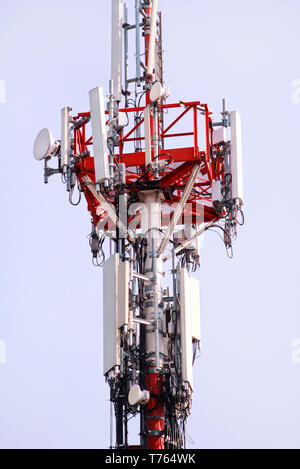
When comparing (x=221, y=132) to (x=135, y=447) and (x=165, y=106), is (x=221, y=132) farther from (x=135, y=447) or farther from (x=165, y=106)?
(x=135, y=447)

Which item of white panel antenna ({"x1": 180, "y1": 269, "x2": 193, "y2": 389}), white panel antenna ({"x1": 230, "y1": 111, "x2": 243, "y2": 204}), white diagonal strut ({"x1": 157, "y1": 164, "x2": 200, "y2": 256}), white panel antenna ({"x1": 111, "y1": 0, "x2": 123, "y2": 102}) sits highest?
white panel antenna ({"x1": 111, "y1": 0, "x2": 123, "y2": 102})

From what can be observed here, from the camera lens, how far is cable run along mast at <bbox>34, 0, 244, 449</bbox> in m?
56.5

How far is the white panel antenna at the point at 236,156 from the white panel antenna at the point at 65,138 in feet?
18.5

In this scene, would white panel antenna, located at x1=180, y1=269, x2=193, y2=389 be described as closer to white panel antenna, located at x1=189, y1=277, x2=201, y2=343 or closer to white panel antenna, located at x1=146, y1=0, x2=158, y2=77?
white panel antenna, located at x1=189, y1=277, x2=201, y2=343

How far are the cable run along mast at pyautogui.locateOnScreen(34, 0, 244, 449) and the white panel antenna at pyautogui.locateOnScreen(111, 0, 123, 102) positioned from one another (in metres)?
0.04

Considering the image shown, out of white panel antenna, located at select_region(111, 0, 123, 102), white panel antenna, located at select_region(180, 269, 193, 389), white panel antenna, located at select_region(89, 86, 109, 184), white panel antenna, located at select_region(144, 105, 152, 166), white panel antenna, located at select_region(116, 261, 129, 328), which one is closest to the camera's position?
white panel antenna, located at select_region(116, 261, 129, 328)

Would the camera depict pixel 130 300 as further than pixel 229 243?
No

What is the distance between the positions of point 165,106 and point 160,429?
36.0ft

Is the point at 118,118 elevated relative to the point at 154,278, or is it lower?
elevated

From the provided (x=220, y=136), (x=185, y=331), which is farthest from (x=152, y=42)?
(x=185, y=331)

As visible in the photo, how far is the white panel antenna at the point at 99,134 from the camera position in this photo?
188 ft
